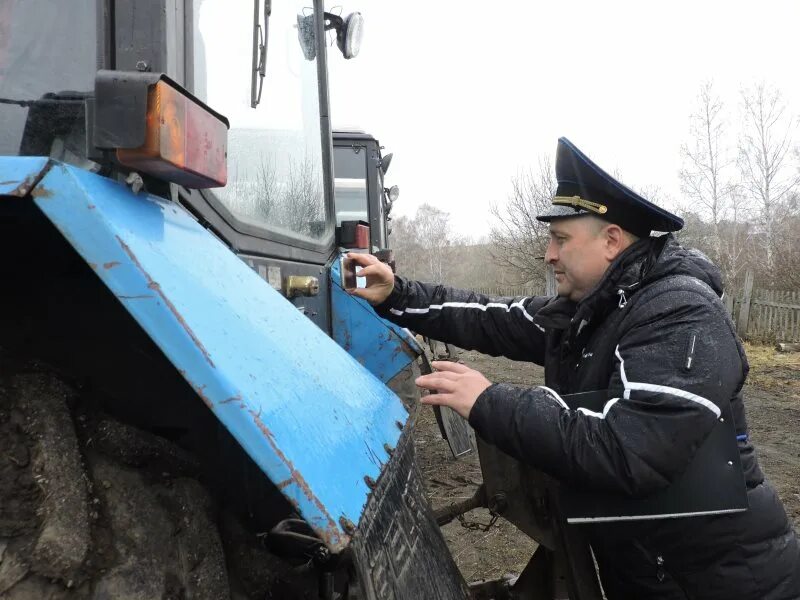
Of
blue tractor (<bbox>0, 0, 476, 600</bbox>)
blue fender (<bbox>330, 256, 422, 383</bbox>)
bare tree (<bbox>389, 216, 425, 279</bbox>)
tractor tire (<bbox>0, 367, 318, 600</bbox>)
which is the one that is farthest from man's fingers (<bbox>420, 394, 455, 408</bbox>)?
bare tree (<bbox>389, 216, 425, 279</bbox>)

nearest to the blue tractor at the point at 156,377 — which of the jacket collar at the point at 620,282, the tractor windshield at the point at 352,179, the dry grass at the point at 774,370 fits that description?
the jacket collar at the point at 620,282

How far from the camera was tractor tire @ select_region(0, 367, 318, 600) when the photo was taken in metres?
0.87

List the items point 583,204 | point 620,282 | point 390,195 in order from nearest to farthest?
1. point 620,282
2. point 583,204
3. point 390,195

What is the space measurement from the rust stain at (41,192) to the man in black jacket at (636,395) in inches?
→ 39.3

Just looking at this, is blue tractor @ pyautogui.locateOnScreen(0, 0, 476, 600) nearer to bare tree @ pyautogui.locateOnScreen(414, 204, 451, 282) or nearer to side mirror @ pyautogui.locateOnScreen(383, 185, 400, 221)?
side mirror @ pyautogui.locateOnScreen(383, 185, 400, 221)

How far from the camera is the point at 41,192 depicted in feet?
2.87

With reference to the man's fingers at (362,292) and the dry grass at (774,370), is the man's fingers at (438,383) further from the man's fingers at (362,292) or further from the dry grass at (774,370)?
the dry grass at (774,370)

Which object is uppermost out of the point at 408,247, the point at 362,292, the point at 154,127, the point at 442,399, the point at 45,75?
the point at 45,75

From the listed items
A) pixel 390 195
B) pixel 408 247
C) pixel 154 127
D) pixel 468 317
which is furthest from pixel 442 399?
pixel 408 247

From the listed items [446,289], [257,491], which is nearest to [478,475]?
[446,289]

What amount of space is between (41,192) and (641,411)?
4.20ft

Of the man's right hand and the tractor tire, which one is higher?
the man's right hand

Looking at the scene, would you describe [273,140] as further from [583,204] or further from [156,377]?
[156,377]

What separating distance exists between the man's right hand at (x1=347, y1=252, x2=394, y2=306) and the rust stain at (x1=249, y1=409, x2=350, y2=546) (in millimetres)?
1533
